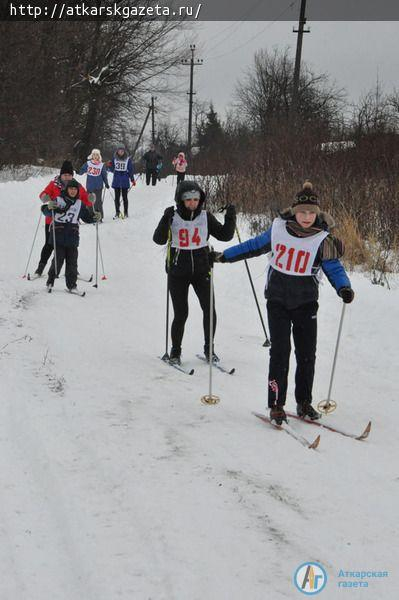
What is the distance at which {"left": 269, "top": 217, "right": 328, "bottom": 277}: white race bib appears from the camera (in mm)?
4363

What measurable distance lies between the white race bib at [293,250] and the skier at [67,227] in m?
4.79

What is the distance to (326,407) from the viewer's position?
4.81 meters

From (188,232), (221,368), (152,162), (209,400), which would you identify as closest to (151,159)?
(152,162)

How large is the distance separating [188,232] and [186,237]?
0.05 metres

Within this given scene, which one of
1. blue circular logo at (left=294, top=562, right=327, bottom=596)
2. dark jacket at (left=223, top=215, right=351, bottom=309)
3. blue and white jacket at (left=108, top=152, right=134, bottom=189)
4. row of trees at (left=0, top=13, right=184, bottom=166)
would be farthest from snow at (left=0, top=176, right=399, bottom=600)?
row of trees at (left=0, top=13, right=184, bottom=166)

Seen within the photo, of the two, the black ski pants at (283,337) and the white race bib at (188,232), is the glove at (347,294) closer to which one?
the black ski pants at (283,337)

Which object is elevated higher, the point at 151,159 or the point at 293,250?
the point at 151,159

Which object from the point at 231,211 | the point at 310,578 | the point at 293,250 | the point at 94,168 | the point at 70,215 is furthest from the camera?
the point at 94,168

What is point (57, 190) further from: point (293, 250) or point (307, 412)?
point (307, 412)

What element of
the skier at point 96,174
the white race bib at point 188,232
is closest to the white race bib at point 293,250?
the white race bib at point 188,232

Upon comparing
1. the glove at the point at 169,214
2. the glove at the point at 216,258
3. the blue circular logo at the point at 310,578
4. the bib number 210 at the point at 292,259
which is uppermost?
the glove at the point at 169,214

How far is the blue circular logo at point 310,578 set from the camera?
2486 mm

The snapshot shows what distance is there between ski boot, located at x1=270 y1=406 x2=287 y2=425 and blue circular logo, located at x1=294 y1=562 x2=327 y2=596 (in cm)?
174

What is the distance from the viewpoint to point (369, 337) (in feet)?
22.1
